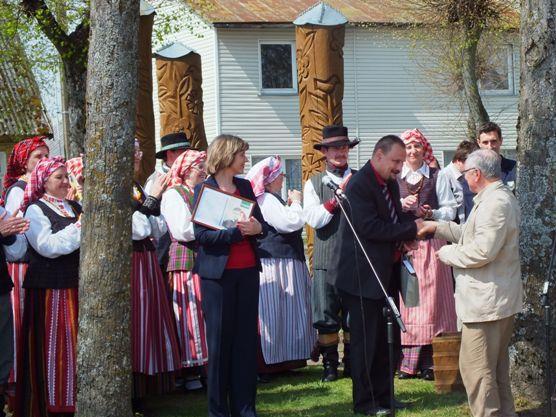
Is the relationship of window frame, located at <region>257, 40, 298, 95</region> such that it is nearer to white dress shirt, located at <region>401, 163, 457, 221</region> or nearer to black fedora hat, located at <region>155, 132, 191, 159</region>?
black fedora hat, located at <region>155, 132, 191, 159</region>

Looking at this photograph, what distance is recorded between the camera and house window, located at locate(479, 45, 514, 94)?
28.5m

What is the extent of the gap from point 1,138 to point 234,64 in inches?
359

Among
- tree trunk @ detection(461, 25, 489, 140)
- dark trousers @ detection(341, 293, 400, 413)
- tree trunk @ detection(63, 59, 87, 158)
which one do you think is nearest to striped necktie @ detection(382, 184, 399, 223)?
dark trousers @ detection(341, 293, 400, 413)

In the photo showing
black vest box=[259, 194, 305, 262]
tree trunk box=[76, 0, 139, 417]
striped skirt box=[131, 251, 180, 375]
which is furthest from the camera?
black vest box=[259, 194, 305, 262]

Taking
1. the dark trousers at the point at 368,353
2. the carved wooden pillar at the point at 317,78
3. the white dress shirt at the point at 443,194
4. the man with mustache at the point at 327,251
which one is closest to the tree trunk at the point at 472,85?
the carved wooden pillar at the point at 317,78

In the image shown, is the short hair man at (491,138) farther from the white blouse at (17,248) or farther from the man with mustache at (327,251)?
the white blouse at (17,248)

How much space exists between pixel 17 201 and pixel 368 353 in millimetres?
2911

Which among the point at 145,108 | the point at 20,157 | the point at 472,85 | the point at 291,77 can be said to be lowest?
the point at 20,157

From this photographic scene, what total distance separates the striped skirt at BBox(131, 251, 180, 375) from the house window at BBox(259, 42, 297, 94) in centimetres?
2091

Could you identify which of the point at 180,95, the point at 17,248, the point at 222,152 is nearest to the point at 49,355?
the point at 17,248

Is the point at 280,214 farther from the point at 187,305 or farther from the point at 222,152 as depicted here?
the point at 222,152

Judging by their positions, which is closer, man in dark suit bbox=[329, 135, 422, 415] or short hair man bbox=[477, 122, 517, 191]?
man in dark suit bbox=[329, 135, 422, 415]

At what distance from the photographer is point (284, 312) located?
8875mm

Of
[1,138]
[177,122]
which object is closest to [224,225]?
[177,122]
